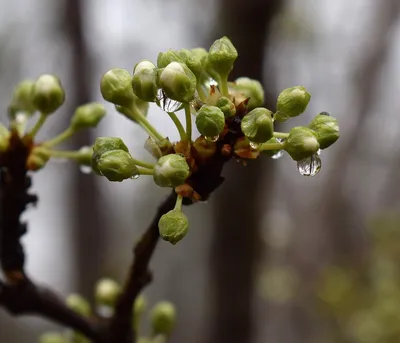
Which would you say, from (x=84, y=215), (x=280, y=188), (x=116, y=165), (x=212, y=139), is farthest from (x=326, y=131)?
(x=280, y=188)

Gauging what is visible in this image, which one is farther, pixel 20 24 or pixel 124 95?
pixel 20 24

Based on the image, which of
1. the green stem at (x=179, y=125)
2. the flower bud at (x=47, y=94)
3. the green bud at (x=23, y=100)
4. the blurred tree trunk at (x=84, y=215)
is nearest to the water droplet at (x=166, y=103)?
the green stem at (x=179, y=125)

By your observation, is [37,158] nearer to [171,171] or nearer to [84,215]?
[171,171]

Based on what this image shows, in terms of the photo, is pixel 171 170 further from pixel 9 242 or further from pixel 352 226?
pixel 352 226

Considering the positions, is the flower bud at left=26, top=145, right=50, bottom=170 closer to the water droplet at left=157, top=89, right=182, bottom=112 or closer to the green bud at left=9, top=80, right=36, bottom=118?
the green bud at left=9, top=80, right=36, bottom=118

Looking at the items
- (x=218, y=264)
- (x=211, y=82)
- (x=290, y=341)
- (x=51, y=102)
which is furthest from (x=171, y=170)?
(x=290, y=341)

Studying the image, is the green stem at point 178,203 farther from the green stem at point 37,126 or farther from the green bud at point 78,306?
the green bud at point 78,306
